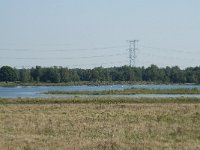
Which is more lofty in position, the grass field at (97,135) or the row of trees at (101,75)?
the row of trees at (101,75)

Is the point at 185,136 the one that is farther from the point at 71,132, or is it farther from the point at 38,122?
the point at 38,122

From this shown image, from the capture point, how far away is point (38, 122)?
83.8 feet

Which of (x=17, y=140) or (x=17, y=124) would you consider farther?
(x=17, y=124)

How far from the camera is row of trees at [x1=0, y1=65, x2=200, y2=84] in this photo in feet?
543

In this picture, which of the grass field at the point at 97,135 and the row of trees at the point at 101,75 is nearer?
the grass field at the point at 97,135

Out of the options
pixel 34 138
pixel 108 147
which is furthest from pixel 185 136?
pixel 34 138

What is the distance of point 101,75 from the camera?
578 ft

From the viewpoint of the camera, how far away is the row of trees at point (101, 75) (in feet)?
543

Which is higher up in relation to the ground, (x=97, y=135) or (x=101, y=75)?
(x=101, y=75)

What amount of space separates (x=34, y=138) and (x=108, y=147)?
13.0ft

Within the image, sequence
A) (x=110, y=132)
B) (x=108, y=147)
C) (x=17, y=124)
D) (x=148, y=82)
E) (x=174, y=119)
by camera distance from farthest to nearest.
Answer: (x=148, y=82)
(x=174, y=119)
(x=17, y=124)
(x=110, y=132)
(x=108, y=147)

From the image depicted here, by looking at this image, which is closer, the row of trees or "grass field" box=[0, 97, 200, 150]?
"grass field" box=[0, 97, 200, 150]

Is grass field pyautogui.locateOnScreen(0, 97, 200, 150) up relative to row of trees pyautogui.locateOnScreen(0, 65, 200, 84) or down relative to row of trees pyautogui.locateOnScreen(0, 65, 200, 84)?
down

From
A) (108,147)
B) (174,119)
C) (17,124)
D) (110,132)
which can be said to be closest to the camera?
(108,147)
